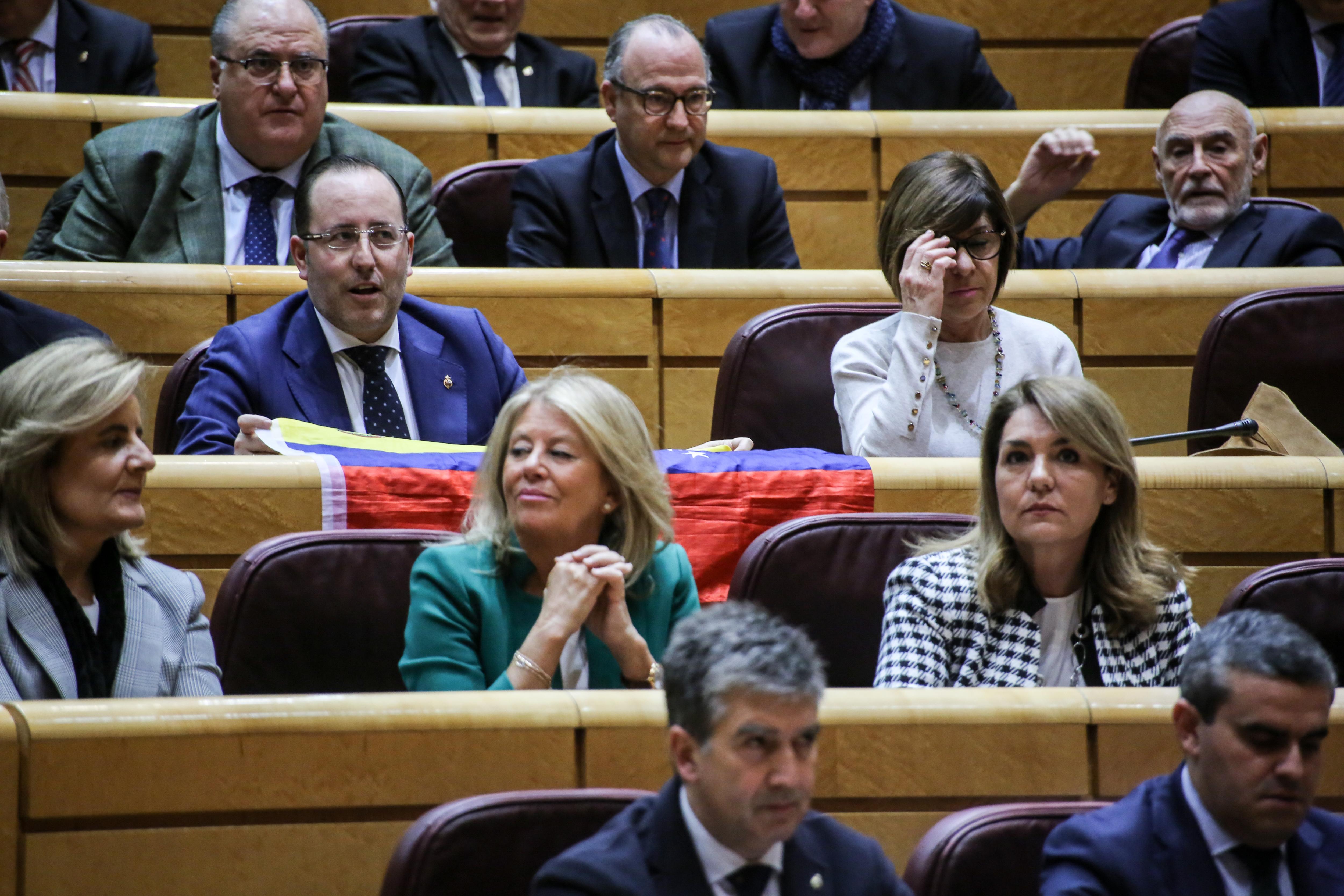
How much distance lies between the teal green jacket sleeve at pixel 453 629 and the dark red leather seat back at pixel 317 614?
51mm

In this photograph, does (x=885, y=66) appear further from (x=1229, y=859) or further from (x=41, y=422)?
(x=1229, y=859)

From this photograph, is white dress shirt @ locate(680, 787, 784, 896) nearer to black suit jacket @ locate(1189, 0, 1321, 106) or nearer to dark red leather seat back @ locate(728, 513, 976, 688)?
dark red leather seat back @ locate(728, 513, 976, 688)

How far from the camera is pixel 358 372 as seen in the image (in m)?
1.53

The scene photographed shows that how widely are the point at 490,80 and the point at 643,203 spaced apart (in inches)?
18.1

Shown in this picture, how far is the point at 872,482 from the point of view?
1380 millimetres

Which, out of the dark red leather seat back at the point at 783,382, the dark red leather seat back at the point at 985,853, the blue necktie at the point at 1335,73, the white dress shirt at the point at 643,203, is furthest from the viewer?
the blue necktie at the point at 1335,73

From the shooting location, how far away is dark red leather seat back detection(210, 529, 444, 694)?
115 centimetres

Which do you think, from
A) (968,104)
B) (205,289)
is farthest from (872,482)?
(968,104)

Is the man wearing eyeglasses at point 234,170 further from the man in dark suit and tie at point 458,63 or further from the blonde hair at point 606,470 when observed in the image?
the blonde hair at point 606,470

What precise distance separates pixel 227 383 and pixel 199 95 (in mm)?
1324

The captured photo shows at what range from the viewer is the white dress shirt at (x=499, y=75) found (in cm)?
230

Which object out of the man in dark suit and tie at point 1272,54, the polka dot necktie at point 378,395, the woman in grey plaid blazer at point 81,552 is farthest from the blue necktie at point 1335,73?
the woman in grey plaid blazer at point 81,552

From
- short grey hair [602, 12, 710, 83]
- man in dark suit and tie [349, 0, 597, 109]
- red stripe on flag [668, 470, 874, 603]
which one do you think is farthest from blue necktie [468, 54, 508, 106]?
red stripe on flag [668, 470, 874, 603]

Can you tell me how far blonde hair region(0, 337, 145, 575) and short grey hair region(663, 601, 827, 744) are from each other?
0.47 meters
